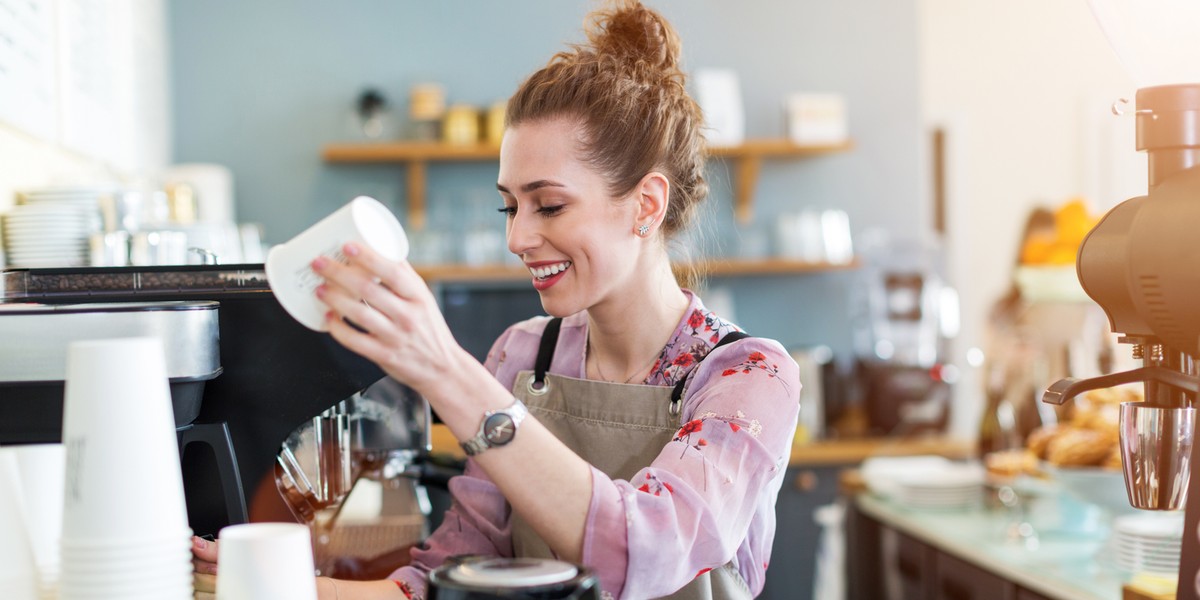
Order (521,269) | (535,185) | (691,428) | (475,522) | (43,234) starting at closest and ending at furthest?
(691,428) < (535,185) < (475,522) < (43,234) < (521,269)

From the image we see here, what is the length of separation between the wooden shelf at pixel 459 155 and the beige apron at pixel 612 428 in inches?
110

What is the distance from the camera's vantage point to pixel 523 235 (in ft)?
4.36

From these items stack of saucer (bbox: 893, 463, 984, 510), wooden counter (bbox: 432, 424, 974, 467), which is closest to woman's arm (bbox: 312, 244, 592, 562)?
stack of saucer (bbox: 893, 463, 984, 510)

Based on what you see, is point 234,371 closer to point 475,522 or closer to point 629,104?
point 475,522

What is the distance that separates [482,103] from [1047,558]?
2919 mm

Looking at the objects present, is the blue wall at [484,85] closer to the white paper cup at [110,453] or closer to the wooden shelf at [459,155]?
the wooden shelf at [459,155]

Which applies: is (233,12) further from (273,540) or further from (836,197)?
(273,540)

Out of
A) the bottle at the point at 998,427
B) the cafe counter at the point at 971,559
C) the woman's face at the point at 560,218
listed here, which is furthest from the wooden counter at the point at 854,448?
the woman's face at the point at 560,218

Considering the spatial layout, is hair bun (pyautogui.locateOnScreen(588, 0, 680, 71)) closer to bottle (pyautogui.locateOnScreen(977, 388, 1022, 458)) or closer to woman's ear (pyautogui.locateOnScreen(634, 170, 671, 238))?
woman's ear (pyautogui.locateOnScreen(634, 170, 671, 238))

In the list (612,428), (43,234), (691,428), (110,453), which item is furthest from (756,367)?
(43,234)

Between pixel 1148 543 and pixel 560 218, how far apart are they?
1365mm

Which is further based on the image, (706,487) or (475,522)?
(475,522)

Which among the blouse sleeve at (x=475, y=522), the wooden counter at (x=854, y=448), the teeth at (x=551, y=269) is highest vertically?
the teeth at (x=551, y=269)

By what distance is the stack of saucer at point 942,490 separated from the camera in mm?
3025
